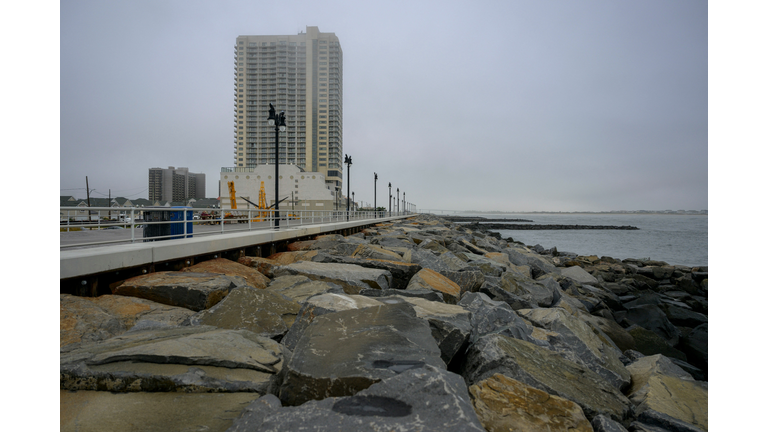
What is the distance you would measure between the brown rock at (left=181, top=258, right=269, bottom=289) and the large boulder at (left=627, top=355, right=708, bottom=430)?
534cm

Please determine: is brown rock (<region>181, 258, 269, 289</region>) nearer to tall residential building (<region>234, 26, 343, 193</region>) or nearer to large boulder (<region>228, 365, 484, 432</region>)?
large boulder (<region>228, 365, 484, 432</region>)

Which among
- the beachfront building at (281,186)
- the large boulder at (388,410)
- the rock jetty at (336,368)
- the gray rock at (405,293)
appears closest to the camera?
the large boulder at (388,410)

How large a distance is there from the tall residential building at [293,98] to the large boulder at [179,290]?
113 m

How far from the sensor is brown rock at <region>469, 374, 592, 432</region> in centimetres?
232

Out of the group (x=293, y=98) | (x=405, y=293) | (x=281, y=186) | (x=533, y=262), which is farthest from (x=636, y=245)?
(x=293, y=98)

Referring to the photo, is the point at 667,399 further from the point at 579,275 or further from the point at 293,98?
the point at 293,98

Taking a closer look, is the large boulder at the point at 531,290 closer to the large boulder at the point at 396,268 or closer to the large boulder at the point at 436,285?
the large boulder at the point at 436,285

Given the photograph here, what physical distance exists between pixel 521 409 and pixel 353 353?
3.96ft

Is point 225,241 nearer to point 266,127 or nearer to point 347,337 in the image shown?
point 347,337

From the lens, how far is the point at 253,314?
12.2 ft

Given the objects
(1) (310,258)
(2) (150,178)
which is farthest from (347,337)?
(2) (150,178)

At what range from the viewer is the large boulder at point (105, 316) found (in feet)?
11.8

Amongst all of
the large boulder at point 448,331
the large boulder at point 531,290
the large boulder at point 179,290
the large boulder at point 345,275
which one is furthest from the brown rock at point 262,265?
the large boulder at point 531,290

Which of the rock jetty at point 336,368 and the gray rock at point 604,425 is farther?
the gray rock at point 604,425
